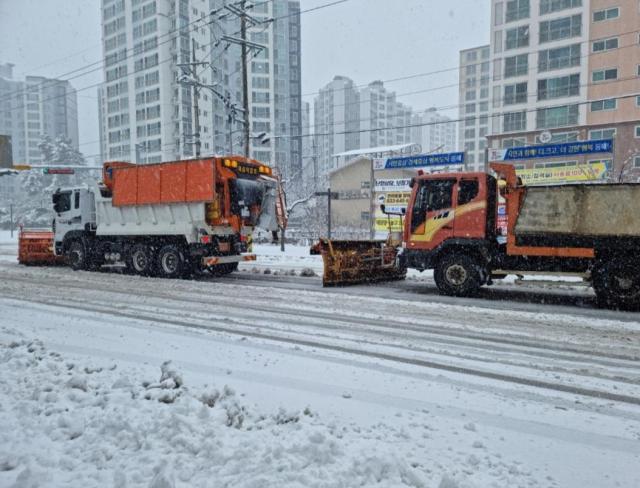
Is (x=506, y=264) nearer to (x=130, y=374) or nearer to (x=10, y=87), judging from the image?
(x=130, y=374)

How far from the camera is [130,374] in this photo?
461 cm

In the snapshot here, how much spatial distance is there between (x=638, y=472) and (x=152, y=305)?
768cm

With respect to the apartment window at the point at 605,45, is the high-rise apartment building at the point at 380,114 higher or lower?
higher

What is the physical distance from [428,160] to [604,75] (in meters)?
35.4

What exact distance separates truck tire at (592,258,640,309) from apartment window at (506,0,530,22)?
50263 mm

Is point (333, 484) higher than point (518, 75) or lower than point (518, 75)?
lower

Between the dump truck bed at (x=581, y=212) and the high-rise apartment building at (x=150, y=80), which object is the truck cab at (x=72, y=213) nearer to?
the dump truck bed at (x=581, y=212)

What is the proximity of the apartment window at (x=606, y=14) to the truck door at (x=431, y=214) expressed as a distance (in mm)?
46494

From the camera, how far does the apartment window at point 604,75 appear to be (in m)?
44.6

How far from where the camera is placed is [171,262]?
1329cm

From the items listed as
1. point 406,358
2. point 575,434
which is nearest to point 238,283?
Result: point 406,358

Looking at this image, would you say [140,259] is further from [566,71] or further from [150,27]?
[150,27]

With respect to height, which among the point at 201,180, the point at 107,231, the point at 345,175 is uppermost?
the point at 345,175

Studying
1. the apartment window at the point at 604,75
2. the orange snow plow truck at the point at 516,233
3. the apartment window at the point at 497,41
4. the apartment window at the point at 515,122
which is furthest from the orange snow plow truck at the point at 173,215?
the apartment window at the point at 497,41
